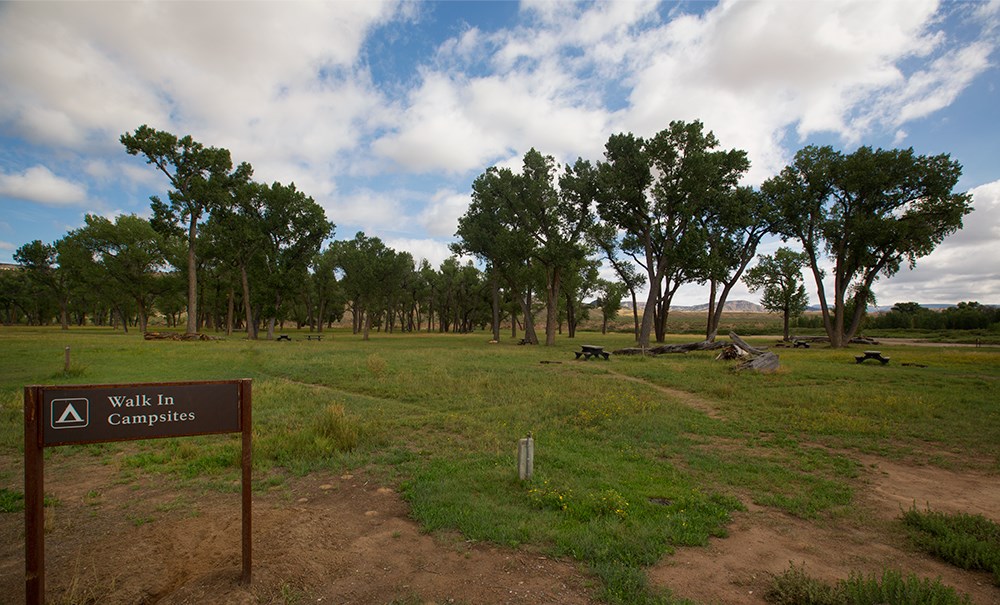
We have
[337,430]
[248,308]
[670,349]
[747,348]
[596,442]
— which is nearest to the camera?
[337,430]

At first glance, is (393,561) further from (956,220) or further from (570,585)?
(956,220)

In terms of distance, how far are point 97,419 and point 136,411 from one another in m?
0.24

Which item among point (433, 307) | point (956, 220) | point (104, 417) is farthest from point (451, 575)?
point (433, 307)

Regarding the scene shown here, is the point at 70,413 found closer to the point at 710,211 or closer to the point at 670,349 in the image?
the point at 670,349

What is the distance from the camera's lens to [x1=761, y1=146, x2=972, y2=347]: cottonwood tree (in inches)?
1131

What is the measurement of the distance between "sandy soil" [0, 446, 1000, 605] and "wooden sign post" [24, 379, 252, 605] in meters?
0.51

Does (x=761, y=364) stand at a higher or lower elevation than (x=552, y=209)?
lower

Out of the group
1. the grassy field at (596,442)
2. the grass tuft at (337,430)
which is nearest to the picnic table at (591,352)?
the grassy field at (596,442)

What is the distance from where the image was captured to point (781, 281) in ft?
160

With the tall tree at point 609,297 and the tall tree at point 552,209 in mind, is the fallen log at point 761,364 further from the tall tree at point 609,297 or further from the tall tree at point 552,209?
the tall tree at point 609,297

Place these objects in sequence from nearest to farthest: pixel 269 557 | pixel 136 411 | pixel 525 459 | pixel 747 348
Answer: pixel 136 411, pixel 269 557, pixel 525 459, pixel 747 348

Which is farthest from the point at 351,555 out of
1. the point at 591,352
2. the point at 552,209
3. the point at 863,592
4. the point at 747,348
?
the point at 552,209

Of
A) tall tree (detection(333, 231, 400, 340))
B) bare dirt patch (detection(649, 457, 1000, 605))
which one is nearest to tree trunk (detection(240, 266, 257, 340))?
tall tree (detection(333, 231, 400, 340))

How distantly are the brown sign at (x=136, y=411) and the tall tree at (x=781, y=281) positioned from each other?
177ft
